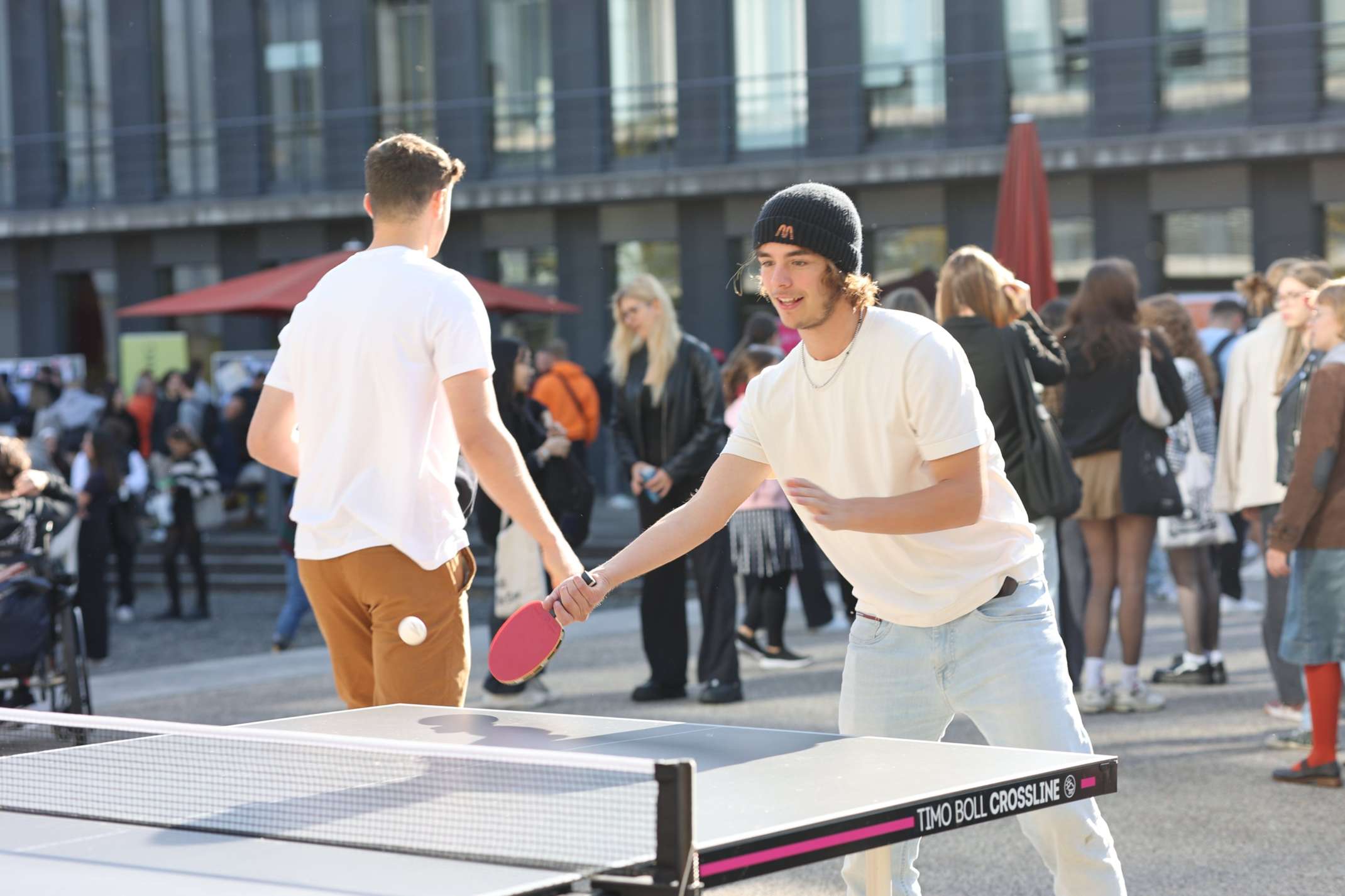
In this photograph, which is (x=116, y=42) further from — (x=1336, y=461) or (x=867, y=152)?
(x=1336, y=461)

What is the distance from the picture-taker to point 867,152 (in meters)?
26.0

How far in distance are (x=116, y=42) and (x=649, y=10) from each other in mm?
10176

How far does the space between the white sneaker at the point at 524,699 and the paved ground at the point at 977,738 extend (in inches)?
4.0

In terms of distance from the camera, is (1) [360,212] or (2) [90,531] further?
(1) [360,212]

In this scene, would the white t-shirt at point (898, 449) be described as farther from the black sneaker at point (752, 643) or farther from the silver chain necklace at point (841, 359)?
the black sneaker at point (752, 643)

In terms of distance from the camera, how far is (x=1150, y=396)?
8.26 metres

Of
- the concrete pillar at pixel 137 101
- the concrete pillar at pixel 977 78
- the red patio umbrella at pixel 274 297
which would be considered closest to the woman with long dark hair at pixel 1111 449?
the red patio umbrella at pixel 274 297

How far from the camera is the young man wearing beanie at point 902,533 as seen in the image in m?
3.53

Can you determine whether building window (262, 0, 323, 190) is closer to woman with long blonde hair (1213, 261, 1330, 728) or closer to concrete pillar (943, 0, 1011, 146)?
concrete pillar (943, 0, 1011, 146)

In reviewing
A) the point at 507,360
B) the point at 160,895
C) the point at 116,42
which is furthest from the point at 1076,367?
the point at 116,42

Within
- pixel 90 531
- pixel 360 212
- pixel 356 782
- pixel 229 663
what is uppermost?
pixel 360 212

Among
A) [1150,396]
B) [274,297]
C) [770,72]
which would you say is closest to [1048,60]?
[770,72]

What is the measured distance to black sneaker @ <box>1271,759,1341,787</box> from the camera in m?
6.46

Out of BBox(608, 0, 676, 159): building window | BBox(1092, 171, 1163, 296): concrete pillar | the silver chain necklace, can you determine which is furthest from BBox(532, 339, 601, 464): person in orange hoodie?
BBox(608, 0, 676, 159): building window
